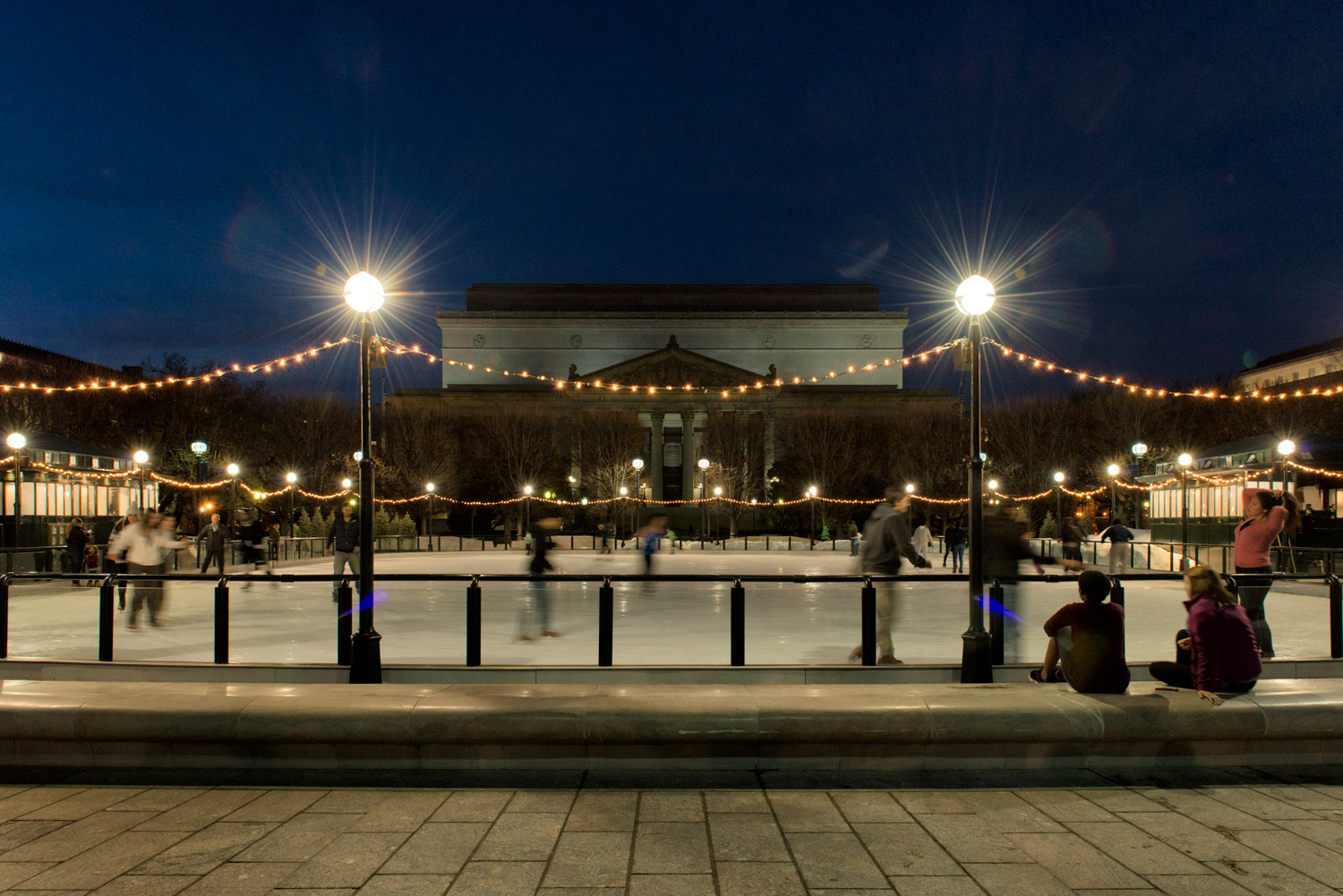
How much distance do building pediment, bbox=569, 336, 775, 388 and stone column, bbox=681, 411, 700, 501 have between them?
2747 mm

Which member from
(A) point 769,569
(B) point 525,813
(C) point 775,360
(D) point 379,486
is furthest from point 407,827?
(C) point 775,360

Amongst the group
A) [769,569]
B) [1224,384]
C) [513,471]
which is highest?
[1224,384]

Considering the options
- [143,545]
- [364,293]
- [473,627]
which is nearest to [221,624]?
[473,627]

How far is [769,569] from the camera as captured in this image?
85.4 feet

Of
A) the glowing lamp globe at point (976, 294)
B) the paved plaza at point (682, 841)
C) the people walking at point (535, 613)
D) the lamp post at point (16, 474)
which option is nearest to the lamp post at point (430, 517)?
the lamp post at point (16, 474)

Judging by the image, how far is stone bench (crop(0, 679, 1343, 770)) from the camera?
5.34 metres

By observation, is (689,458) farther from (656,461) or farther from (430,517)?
(430,517)

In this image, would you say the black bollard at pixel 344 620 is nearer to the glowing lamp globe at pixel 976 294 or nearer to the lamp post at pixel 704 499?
the glowing lamp globe at pixel 976 294

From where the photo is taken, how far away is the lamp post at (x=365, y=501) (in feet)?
25.5

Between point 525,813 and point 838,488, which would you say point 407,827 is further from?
point 838,488

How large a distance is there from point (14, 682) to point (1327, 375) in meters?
78.2

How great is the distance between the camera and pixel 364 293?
26.8 ft

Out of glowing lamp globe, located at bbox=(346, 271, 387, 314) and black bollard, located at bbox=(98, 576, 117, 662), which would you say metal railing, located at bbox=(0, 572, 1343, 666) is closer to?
black bollard, located at bbox=(98, 576, 117, 662)

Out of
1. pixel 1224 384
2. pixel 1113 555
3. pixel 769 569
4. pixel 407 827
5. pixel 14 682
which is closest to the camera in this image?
pixel 407 827
